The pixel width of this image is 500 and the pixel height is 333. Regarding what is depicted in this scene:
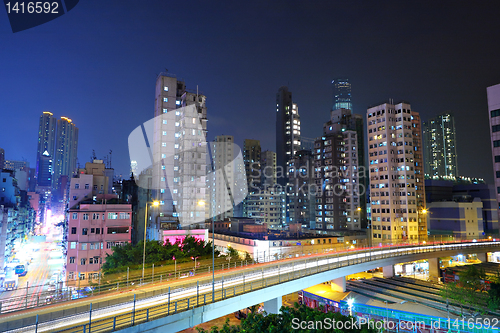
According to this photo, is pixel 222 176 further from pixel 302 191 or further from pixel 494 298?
pixel 494 298

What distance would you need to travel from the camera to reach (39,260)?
78.0m

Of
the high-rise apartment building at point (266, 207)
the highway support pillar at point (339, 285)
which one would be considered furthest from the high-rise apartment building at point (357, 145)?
the highway support pillar at point (339, 285)

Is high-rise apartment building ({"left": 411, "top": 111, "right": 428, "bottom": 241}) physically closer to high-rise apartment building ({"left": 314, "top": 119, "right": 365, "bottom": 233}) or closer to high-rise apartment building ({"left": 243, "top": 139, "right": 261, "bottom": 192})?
high-rise apartment building ({"left": 314, "top": 119, "right": 365, "bottom": 233})

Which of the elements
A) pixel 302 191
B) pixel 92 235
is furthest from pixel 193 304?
pixel 302 191

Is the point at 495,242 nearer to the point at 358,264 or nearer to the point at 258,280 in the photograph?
the point at 358,264

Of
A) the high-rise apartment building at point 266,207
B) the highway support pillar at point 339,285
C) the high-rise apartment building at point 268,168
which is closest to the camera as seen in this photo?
the highway support pillar at point 339,285

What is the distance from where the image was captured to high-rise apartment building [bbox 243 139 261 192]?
139 meters

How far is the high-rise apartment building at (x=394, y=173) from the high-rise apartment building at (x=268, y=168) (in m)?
64.0

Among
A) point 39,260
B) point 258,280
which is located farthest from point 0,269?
point 258,280

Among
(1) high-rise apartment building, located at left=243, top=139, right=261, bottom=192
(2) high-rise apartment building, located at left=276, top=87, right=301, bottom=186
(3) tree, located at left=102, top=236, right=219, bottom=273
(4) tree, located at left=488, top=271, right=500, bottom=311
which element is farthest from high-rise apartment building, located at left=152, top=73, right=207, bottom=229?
(2) high-rise apartment building, located at left=276, top=87, right=301, bottom=186

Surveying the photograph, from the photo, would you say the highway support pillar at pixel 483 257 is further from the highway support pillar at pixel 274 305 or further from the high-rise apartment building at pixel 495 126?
the highway support pillar at pixel 274 305

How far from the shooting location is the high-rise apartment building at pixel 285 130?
466ft

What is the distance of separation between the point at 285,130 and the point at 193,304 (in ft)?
430

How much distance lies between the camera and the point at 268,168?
141 m
